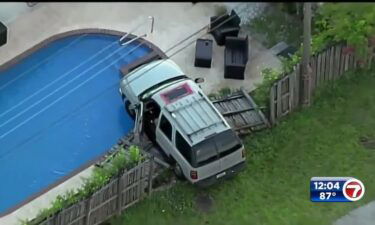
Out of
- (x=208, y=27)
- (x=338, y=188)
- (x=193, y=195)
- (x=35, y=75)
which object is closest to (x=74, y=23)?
A: (x=35, y=75)

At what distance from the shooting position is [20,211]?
53.2ft

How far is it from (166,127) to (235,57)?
3784 millimetres

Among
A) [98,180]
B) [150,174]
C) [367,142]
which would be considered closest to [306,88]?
[367,142]

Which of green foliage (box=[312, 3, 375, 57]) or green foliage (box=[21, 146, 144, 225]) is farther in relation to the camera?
green foliage (box=[312, 3, 375, 57])

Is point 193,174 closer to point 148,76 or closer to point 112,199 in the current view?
point 112,199

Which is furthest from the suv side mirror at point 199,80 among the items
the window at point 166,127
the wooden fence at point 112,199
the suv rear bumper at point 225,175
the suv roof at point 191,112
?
the wooden fence at point 112,199

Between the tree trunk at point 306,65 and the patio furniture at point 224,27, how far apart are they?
119 inches

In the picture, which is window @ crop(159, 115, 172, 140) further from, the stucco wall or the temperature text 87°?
the stucco wall

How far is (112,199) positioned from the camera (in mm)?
15336

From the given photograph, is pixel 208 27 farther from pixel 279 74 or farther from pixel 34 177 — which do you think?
pixel 34 177

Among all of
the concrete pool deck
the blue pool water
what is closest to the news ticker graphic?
the concrete pool deck

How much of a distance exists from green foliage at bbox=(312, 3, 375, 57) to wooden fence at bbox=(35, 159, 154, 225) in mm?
5371

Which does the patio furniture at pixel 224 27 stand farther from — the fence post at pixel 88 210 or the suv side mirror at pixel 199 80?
the fence post at pixel 88 210

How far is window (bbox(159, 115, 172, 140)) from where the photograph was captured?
53.3 ft
